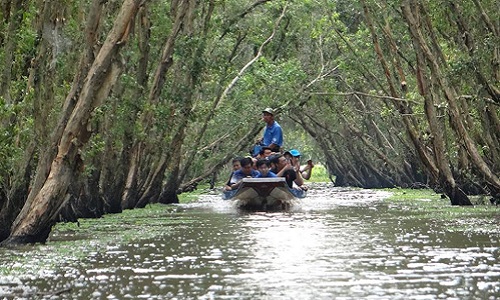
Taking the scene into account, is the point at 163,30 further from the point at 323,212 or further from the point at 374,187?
the point at 374,187

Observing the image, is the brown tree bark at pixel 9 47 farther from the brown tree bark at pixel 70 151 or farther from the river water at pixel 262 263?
the river water at pixel 262 263

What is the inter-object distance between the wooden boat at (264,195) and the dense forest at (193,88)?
7.65 ft

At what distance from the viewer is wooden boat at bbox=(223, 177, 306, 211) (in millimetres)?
25516

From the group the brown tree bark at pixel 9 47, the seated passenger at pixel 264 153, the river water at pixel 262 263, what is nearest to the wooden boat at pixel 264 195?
the seated passenger at pixel 264 153

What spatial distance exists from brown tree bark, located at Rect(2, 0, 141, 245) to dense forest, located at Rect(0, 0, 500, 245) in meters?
0.02

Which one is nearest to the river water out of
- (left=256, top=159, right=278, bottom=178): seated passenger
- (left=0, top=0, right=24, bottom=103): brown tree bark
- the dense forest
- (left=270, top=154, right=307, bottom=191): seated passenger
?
the dense forest

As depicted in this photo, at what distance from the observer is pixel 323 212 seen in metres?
24.7

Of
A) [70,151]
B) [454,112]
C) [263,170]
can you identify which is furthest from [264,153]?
[70,151]

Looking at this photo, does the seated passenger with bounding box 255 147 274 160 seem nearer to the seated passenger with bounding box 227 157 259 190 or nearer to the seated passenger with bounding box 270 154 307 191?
the seated passenger with bounding box 270 154 307 191

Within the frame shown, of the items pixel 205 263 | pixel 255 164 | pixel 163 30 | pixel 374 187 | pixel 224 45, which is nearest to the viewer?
Result: pixel 205 263

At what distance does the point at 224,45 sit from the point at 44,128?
16802 millimetres

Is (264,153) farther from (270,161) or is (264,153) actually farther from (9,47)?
(9,47)

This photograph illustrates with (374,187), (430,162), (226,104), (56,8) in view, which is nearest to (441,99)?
(430,162)

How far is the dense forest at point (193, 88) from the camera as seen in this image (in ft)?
46.5
